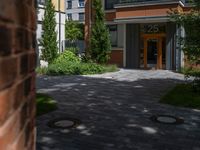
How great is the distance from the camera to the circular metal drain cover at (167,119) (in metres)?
7.40

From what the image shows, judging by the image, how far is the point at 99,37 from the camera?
22.6 m

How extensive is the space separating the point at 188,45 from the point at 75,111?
17.0ft

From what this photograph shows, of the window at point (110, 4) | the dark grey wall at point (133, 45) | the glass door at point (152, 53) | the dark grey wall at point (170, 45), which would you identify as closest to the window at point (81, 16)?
the window at point (110, 4)

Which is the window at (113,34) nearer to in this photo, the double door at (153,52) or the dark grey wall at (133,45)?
the dark grey wall at (133,45)

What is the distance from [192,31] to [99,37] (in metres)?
12.0

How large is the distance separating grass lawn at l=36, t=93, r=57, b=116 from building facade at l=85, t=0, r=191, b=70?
12944 millimetres

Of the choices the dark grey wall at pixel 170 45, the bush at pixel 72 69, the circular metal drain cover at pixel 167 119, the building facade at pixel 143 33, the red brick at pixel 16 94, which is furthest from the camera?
the dark grey wall at pixel 170 45

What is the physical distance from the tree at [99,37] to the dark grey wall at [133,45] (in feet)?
5.63

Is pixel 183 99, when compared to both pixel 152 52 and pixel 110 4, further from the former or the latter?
pixel 110 4

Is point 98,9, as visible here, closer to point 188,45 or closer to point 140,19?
point 140,19

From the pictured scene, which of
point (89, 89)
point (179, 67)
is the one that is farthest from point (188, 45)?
point (179, 67)

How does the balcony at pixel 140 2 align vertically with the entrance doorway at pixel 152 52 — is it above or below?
above

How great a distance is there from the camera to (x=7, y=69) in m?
1.05

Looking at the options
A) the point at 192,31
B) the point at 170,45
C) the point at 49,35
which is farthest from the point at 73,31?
the point at 192,31
